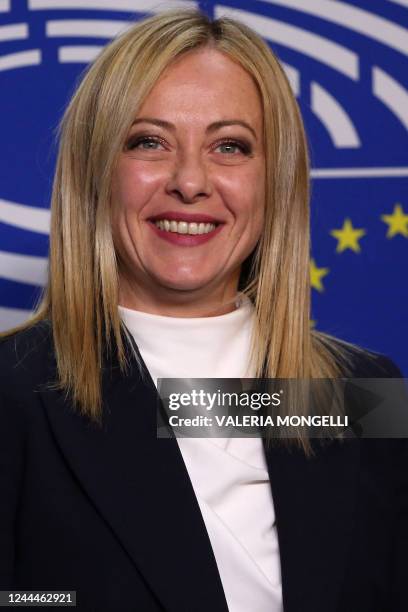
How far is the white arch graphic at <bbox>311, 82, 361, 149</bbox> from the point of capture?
2.10 meters

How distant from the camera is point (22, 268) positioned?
211cm

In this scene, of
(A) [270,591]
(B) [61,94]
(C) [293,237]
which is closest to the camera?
(A) [270,591]

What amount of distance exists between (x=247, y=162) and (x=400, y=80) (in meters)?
0.75

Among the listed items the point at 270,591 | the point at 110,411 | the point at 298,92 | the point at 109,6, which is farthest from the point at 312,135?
the point at 270,591

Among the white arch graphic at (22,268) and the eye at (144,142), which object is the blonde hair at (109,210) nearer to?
the eye at (144,142)

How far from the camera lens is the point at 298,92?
6.89ft

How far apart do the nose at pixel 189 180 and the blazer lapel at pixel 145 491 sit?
0.29 meters

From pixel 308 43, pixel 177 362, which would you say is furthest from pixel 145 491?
pixel 308 43

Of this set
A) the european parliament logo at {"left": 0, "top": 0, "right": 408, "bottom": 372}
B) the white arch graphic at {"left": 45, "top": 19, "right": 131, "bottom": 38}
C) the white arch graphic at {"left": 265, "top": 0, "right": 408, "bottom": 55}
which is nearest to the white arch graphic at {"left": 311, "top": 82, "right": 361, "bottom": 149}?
the european parliament logo at {"left": 0, "top": 0, "right": 408, "bottom": 372}

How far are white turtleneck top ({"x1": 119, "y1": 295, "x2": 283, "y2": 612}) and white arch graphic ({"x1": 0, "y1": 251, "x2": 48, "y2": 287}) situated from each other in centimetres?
64

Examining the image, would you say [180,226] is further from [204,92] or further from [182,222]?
[204,92]

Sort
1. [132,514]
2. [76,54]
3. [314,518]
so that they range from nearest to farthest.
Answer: [132,514] → [314,518] → [76,54]

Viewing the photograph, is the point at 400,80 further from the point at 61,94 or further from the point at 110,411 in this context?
the point at 110,411

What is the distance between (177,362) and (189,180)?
0.28 m
